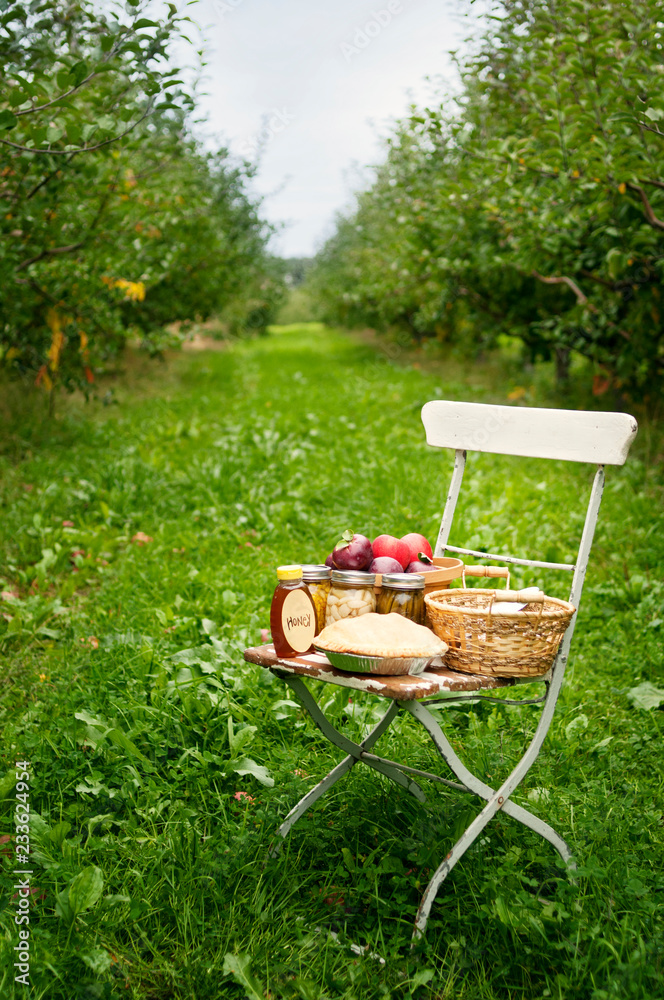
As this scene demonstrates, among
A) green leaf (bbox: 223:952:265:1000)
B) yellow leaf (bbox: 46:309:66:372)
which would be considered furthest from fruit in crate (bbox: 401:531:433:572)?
yellow leaf (bbox: 46:309:66:372)

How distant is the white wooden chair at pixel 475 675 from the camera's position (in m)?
1.85

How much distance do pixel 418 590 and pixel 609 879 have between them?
3.11 ft

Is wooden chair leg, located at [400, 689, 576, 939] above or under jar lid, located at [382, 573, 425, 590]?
under

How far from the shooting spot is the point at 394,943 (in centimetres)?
197

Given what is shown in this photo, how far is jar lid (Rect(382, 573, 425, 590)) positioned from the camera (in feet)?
6.60

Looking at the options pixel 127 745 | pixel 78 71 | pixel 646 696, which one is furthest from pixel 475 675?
pixel 78 71

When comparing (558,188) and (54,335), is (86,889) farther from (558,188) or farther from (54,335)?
(54,335)

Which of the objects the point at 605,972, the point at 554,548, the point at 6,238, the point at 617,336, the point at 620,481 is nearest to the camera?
the point at 605,972

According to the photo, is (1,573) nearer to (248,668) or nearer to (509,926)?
(248,668)

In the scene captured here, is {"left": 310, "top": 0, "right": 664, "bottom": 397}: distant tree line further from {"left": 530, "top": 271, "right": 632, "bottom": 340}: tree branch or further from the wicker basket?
the wicker basket

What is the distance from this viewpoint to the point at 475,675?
1.92m

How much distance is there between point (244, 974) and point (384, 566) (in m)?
1.04

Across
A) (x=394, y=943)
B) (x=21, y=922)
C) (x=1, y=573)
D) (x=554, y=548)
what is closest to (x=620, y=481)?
(x=554, y=548)

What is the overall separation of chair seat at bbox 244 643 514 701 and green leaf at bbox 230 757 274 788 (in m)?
0.73
